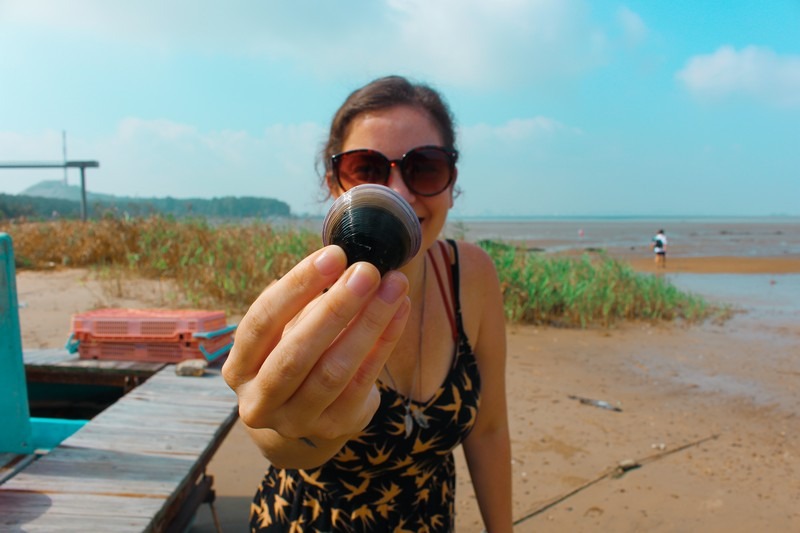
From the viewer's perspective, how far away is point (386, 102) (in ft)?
6.78

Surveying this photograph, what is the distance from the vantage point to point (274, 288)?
2.97 ft

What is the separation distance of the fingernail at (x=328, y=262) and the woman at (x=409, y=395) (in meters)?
0.19

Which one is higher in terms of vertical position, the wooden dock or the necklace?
the necklace

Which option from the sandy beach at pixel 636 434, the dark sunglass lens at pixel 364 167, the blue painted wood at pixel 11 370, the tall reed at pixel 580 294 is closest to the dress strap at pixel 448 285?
the dark sunglass lens at pixel 364 167

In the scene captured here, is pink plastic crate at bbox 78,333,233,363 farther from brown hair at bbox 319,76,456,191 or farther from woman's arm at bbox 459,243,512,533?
woman's arm at bbox 459,243,512,533

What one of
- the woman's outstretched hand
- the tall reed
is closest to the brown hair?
the woman's outstretched hand

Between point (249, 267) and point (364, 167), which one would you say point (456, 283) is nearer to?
point (364, 167)

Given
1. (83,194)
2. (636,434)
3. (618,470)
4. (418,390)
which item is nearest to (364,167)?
(418,390)

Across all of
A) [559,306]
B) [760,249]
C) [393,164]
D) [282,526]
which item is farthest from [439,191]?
[760,249]

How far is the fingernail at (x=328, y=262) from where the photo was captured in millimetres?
885

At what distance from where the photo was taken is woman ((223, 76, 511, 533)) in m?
1.37

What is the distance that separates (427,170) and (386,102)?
0.32 metres

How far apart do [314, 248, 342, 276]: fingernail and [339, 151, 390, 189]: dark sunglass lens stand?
1.08m

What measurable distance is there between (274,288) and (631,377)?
6.90 m
